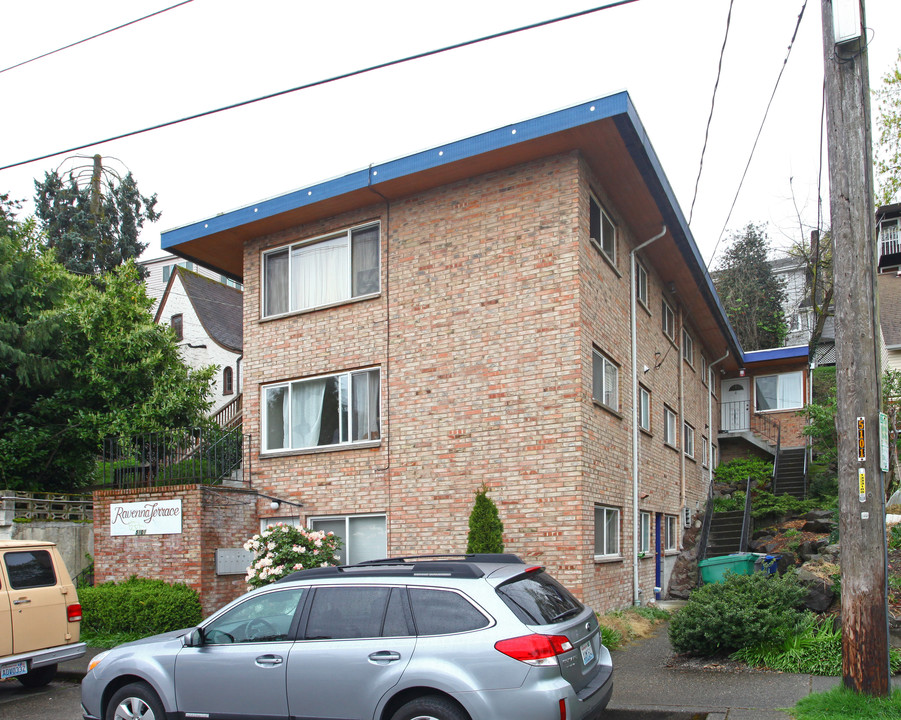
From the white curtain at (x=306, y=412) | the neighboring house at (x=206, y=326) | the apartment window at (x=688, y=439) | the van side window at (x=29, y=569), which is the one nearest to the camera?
the van side window at (x=29, y=569)

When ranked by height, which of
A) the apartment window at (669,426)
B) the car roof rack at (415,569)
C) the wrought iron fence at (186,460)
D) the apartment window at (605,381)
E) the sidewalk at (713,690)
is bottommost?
the sidewalk at (713,690)

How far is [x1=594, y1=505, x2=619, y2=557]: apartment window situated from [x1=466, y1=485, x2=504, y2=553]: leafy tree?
66.3 inches

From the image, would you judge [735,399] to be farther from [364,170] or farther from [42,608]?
[42,608]

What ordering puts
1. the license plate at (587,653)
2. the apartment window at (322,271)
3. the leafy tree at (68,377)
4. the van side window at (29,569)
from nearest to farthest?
1. the license plate at (587,653)
2. the van side window at (29,569)
3. the apartment window at (322,271)
4. the leafy tree at (68,377)

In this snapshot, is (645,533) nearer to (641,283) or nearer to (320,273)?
(641,283)

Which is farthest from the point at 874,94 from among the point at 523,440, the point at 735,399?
the point at 523,440

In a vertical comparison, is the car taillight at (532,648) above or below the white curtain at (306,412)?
below

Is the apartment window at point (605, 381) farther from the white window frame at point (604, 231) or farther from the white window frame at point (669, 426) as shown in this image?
the white window frame at point (669, 426)

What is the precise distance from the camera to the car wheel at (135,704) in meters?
6.87

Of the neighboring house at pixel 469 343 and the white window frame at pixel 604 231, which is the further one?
the white window frame at pixel 604 231

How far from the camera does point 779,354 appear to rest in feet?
91.8

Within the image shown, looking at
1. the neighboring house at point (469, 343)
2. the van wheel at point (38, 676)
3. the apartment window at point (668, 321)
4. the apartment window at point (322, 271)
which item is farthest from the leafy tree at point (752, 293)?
the van wheel at point (38, 676)

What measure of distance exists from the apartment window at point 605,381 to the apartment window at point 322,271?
4.00m

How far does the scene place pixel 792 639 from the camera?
9.19 metres
